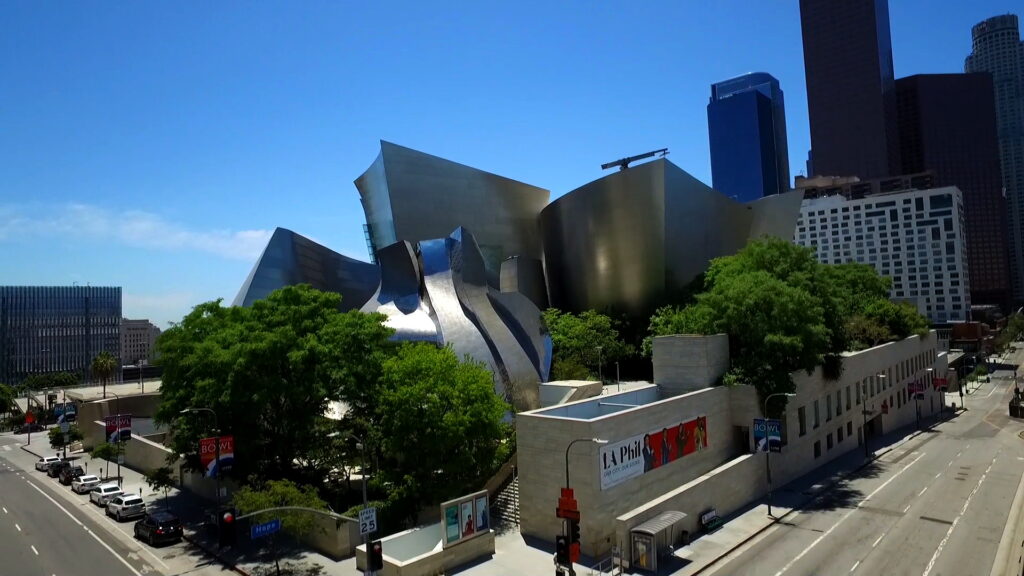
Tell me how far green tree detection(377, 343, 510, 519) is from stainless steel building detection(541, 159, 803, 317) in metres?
39.9

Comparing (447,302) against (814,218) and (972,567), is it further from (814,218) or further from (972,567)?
(814,218)

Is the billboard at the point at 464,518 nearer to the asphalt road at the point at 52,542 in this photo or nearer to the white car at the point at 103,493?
the asphalt road at the point at 52,542

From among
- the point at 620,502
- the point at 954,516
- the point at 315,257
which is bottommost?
the point at 954,516

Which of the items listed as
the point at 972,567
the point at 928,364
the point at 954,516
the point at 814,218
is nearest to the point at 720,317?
the point at 954,516

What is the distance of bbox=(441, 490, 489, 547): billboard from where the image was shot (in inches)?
926

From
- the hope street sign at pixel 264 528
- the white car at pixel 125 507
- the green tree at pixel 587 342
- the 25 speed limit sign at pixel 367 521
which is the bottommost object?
the white car at pixel 125 507

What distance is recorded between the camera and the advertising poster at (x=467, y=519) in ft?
78.9

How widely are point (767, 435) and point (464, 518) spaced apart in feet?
47.8

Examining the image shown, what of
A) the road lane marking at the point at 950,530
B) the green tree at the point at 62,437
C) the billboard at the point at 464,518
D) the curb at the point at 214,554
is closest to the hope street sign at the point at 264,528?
the curb at the point at 214,554

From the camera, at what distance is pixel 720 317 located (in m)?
36.8

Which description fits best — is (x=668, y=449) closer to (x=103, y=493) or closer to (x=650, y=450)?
(x=650, y=450)

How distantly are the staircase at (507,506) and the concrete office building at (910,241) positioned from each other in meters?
143

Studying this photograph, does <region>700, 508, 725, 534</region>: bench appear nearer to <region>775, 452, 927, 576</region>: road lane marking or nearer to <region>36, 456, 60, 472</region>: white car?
<region>775, 452, 927, 576</region>: road lane marking

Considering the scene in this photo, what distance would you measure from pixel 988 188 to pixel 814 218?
71276 mm
